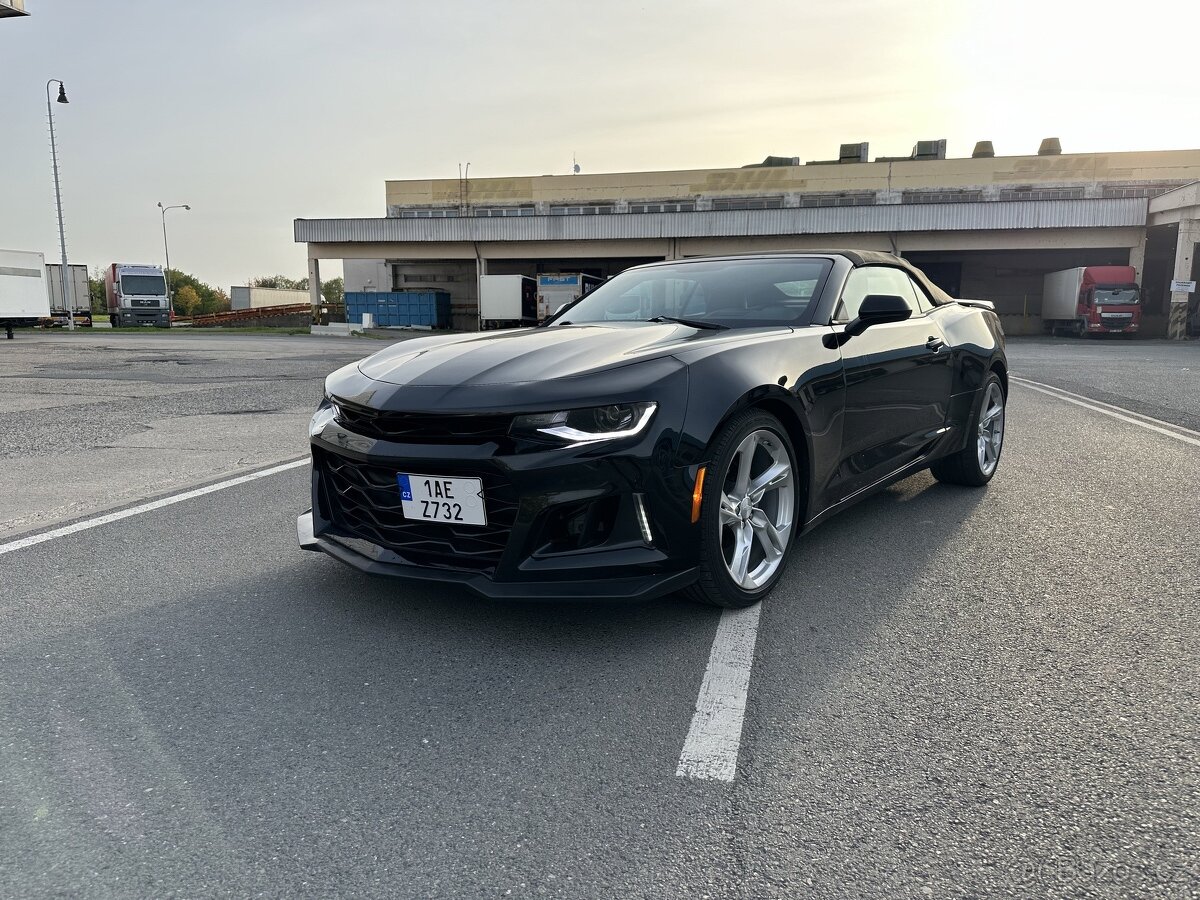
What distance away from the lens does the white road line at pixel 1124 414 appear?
7.56 metres

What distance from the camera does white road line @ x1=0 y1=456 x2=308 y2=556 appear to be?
4.18 meters

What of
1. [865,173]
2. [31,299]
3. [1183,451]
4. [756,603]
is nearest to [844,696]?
[756,603]

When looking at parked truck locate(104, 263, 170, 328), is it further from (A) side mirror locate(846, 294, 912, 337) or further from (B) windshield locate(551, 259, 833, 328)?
(A) side mirror locate(846, 294, 912, 337)

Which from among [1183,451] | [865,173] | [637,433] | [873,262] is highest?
[865,173]

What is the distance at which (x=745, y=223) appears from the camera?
38.6 metres

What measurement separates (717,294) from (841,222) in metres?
36.1

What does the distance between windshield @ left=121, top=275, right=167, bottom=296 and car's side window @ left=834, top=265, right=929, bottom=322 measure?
41878 mm

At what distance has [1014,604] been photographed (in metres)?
3.32

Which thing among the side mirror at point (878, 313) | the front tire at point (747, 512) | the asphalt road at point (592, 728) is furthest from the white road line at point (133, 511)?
the side mirror at point (878, 313)

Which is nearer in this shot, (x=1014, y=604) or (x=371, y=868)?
(x=371, y=868)

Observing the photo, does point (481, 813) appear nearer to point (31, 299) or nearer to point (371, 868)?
point (371, 868)

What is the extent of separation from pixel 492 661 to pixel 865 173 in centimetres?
5546

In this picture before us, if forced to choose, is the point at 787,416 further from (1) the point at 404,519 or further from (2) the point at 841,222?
(2) the point at 841,222

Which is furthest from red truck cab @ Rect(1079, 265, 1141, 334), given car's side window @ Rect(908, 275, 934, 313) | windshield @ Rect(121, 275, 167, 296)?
windshield @ Rect(121, 275, 167, 296)
